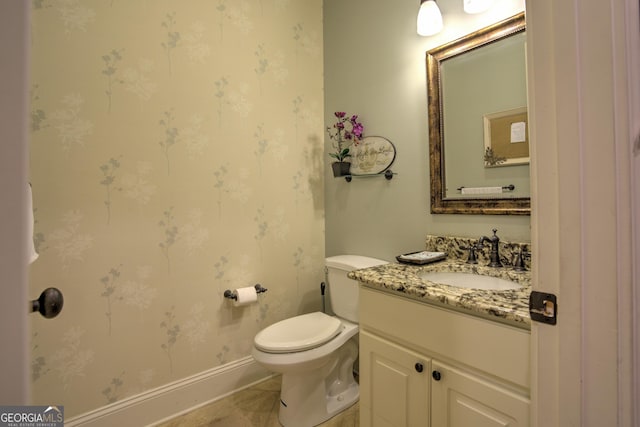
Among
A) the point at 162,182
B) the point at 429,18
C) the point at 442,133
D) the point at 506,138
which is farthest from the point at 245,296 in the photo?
the point at 429,18

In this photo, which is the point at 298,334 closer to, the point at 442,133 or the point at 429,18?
the point at 442,133

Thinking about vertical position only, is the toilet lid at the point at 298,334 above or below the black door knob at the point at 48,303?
below

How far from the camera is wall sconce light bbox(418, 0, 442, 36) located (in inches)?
54.6

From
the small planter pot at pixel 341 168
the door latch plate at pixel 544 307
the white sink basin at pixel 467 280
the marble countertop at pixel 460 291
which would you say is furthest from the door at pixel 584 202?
the small planter pot at pixel 341 168

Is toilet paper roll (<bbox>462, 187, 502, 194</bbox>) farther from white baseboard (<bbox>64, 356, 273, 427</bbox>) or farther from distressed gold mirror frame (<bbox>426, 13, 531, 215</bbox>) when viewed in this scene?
white baseboard (<bbox>64, 356, 273, 427</bbox>)

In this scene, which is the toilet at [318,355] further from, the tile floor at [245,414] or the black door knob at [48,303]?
the black door knob at [48,303]

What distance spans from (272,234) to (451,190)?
3.75 ft

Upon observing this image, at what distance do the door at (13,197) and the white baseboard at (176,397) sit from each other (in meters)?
1.41

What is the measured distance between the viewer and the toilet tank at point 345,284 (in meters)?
1.67

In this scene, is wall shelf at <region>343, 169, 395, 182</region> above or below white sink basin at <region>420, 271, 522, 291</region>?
above

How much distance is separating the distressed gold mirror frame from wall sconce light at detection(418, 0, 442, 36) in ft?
0.32

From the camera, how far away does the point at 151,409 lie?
1.47m

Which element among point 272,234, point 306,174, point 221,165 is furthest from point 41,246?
point 306,174

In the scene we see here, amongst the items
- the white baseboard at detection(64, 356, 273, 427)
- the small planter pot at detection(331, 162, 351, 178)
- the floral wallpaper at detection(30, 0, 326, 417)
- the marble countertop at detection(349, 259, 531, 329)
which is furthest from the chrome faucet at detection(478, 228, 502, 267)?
the white baseboard at detection(64, 356, 273, 427)
